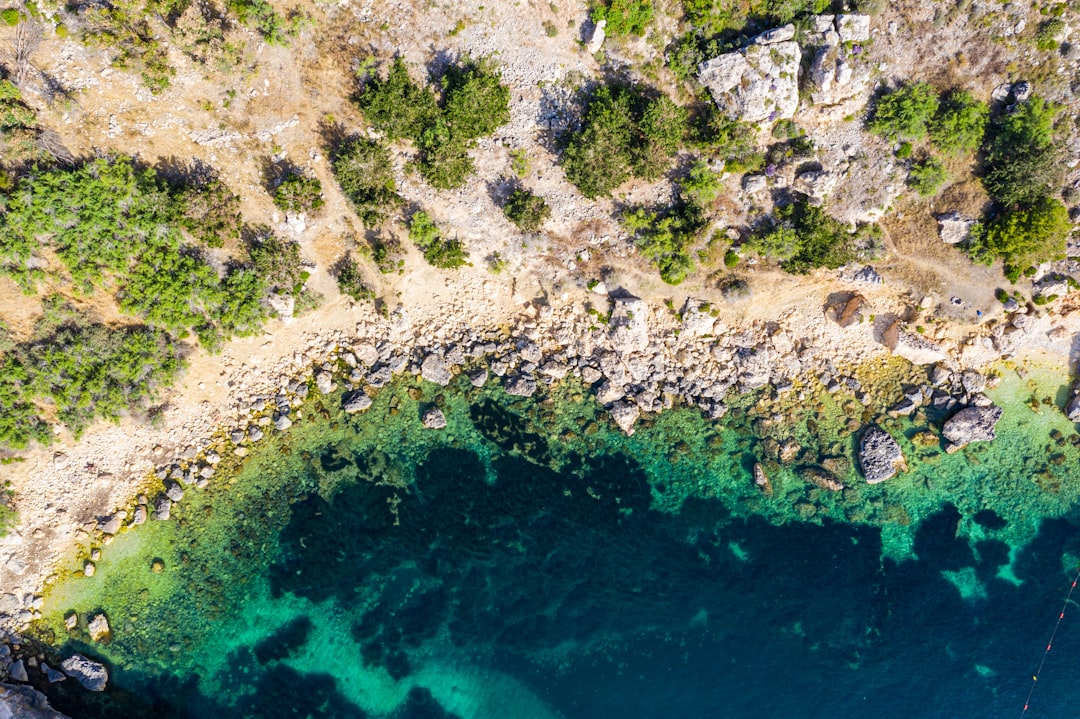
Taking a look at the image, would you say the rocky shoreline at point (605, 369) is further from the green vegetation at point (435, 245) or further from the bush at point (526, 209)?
the bush at point (526, 209)

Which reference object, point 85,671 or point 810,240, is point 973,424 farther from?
point 85,671

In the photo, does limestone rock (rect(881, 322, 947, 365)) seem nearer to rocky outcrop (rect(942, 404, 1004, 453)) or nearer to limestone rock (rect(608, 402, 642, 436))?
rocky outcrop (rect(942, 404, 1004, 453))

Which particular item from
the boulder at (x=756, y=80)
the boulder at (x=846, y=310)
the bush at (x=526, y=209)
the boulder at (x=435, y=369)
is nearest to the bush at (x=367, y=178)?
the bush at (x=526, y=209)

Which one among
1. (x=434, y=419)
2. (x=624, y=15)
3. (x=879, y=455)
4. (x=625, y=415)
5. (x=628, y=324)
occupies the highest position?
(x=624, y=15)

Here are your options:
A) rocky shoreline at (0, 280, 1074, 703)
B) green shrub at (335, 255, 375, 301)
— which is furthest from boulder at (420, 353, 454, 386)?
green shrub at (335, 255, 375, 301)

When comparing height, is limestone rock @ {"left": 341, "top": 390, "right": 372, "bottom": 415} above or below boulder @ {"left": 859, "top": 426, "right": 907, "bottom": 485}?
above

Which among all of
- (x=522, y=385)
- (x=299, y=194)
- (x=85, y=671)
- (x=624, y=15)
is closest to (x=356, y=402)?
(x=522, y=385)

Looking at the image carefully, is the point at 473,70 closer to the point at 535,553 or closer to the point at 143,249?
the point at 143,249
